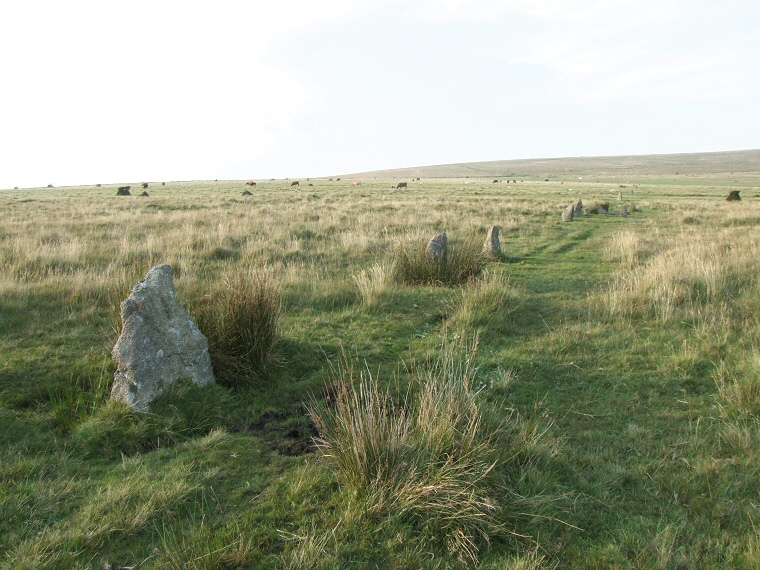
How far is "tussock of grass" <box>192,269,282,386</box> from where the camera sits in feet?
17.8

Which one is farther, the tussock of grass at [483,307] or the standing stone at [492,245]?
the standing stone at [492,245]

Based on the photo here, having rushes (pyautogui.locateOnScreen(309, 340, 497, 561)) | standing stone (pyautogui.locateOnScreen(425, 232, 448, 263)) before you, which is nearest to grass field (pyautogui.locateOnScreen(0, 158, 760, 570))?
rushes (pyautogui.locateOnScreen(309, 340, 497, 561))

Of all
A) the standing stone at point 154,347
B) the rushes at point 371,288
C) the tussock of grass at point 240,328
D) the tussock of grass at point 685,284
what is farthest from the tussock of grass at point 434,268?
the standing stone at point 154,347

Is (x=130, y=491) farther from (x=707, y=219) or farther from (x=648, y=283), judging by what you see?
(x=707, y=219)

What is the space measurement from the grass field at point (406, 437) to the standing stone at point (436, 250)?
3.77 ft

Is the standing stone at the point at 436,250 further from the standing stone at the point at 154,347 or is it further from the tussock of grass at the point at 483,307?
the standing stone at the point at 154,347

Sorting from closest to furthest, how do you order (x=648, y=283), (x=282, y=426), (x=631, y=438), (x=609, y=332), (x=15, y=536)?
1. (x=15, y=536)
2. (x=631, y=438)
3. (x=282, y=426)
4. (x=609, y=332)
5. (x=648, y=283)

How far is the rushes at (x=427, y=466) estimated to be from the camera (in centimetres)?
309

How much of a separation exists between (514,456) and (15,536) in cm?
312

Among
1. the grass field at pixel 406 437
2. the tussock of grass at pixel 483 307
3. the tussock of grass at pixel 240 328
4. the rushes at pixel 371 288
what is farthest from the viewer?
the rushes at pixel 371 288

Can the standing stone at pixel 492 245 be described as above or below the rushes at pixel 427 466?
above

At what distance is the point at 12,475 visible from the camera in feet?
12.1

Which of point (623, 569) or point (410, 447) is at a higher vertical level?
point (410, 447)

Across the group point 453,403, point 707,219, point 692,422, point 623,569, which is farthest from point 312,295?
point 707,219
